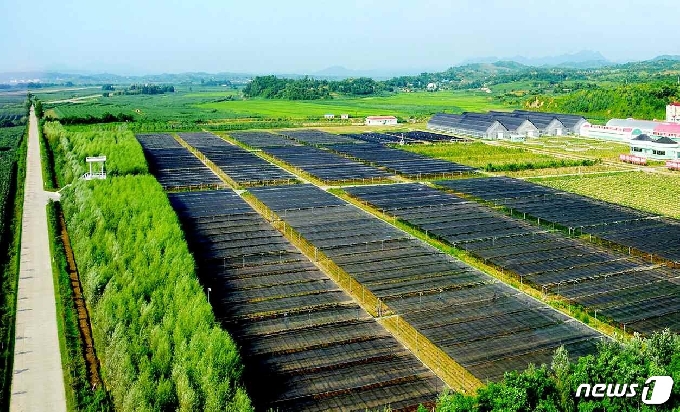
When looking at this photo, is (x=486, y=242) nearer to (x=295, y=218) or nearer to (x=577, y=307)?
(x=577, y=307)

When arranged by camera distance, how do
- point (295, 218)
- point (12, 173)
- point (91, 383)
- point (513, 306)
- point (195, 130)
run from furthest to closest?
point (195, 130)
point (12, 173)
point (295, 218)
point (513, 306)
point (91, 383)

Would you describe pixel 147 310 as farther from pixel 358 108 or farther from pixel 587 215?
pixel 358 108

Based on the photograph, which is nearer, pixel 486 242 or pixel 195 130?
pixel 486 242

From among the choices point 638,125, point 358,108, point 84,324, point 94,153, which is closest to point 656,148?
point 638,125

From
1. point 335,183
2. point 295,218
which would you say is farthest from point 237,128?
point 295,218

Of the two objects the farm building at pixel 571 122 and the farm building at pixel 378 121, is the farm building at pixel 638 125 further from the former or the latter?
the farm building at pixel 378 121

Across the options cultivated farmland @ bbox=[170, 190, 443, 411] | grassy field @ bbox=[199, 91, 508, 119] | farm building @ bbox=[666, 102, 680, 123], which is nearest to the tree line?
cultivated farmland @ bbox=[170, 190, 443, 411]

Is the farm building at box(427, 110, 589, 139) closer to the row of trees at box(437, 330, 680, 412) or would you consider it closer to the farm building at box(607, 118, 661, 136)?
the farm building at box(607, 118, 661, 136)

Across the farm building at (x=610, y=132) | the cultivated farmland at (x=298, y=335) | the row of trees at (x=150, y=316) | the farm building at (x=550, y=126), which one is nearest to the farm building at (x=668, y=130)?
the farm building at (x=610, y=132)
